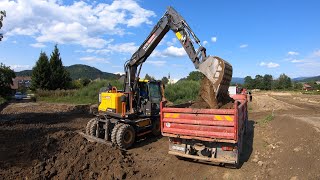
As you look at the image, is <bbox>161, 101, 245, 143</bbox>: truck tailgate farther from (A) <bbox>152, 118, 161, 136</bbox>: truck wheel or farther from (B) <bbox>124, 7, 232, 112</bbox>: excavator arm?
(A) <bbox>152, 118, 161, 136</bbox>: truck wheel

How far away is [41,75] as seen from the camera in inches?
1913

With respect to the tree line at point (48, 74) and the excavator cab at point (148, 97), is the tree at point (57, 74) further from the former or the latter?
the excavator cab at point (148, 97)

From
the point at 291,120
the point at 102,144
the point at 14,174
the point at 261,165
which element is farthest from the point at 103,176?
the point at 291,120

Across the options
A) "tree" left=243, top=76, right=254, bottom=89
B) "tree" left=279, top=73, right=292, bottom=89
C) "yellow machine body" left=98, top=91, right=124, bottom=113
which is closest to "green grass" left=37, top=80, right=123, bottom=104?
"yellow machine body" left=98, top=91, right=124, bottom=113

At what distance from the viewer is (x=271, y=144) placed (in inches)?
348

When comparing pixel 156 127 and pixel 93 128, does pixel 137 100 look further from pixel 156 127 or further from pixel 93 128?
pixel 93 128

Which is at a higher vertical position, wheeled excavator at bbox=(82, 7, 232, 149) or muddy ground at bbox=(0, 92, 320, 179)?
wheeled excavator at bbox=(82, 7, 232, 149)

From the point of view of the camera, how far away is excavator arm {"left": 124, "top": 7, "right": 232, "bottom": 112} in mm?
8219

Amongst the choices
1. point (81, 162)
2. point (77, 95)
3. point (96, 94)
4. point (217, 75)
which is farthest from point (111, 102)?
point (77, 95)

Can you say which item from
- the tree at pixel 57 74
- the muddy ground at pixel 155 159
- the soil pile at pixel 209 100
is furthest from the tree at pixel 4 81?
the soil pile at pixel 209 100

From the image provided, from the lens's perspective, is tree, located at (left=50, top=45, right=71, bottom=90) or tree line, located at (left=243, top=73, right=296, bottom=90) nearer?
tree, located at (left=50, top=45, right=71, bottom=90)

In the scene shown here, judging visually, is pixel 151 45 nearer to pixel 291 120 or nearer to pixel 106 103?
pixel 106 103

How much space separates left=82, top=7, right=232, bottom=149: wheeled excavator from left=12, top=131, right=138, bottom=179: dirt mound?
2.41 feet

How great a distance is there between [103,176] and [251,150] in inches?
166
